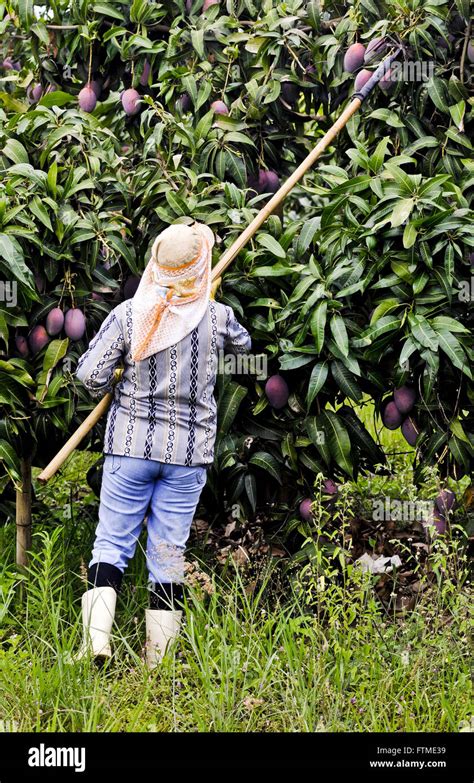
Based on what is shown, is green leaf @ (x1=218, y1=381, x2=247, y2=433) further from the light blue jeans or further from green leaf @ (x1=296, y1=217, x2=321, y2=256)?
green leaf @ (x1=296, y1=217, x2=321, y2=256)

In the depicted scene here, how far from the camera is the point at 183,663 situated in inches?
124

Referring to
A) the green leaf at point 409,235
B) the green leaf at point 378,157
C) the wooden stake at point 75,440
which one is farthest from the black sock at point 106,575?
the green leaf at point 378,157

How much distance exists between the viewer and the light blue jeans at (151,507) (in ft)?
10.0

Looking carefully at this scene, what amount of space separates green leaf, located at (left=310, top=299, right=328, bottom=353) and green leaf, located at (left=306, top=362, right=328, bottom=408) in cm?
8

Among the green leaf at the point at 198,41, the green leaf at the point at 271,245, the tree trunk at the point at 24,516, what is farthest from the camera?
the green leaf at the point at 198,41

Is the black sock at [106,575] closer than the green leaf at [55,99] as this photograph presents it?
Yes

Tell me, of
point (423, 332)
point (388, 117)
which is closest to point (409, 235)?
point (423, 332)

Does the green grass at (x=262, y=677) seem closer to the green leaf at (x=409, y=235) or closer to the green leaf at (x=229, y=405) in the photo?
the green leaf at (x=229, y=405)

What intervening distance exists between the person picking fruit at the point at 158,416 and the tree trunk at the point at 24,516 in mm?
463

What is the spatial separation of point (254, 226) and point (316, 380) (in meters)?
0.52

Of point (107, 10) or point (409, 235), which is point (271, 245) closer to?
point (409, 235)

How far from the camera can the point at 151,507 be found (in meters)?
3.16

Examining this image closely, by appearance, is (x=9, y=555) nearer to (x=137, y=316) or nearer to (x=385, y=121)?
(x=137, y=316)

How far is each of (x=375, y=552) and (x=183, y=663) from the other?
0.83 metres
